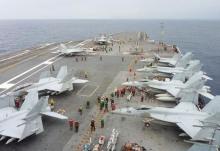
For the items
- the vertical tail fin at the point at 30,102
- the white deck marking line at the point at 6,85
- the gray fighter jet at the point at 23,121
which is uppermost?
the vertical tail fin at the point at 30,102

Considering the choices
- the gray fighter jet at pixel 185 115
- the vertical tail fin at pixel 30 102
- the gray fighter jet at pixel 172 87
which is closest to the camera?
the gray fighter jet at pixel 185 115

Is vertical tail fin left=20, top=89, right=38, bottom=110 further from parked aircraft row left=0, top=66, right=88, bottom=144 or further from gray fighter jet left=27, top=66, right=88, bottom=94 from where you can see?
gray fighter jet left=27, top=66, right=88, bottom=94

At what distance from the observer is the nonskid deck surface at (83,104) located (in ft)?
65.9

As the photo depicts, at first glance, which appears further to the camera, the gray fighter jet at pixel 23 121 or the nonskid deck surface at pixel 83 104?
the nonskid deck surface at pixel 83 104

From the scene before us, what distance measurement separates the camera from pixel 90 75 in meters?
40.0

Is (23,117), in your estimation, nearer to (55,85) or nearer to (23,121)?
(23,121)

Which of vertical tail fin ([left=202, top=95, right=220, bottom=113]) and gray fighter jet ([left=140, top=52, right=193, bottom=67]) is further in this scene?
gray fighter jet ([left=140, top=52, right=193, bottom=67])

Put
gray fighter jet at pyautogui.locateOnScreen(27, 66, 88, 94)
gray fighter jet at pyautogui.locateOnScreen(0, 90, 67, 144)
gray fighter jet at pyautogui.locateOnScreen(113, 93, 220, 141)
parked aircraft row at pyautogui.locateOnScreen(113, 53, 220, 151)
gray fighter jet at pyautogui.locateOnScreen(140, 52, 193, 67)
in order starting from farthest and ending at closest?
gray fighter jet at pyautogui.locateOnScreen(140, 52, 193, 67) → gray fighter jet at pyautogui.locateOnScreen(27, 66, 88, 94) → gray fighter jet at pyautogui.locateOnScreen(113, 93, 220, 141) → gray fighter jet at pyautogui.locateOnScreen(0, 90, 67, 144) → parked aircraft row at pyautogui.locateOnScreen(113, 53, 220, 151)

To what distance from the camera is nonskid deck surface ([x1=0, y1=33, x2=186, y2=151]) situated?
20094mm

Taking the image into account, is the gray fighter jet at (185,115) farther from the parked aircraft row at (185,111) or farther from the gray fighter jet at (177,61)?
the gray fighter jet at (177,61)

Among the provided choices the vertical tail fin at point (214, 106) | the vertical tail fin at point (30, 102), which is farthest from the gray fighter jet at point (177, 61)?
the vertical tail fin at point (30, 102)

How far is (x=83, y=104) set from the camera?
28.1 metres

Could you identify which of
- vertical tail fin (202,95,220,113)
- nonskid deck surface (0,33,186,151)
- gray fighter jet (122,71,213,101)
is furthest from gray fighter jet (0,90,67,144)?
vertical tail fin (202,95,220,113)

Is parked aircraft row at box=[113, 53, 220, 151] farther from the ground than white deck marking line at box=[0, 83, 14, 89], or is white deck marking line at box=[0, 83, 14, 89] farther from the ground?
parked aircraft row at box=[113, 53, 220, 151]
